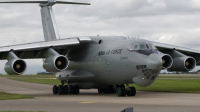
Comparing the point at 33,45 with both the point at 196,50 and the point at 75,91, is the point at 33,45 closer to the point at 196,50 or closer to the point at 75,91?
the point at 75,91

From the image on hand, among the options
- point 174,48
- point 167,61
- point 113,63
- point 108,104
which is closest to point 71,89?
point 113,63

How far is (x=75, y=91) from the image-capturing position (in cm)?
2500

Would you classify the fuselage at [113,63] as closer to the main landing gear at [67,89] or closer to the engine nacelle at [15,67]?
the main landing gear at [67,89]

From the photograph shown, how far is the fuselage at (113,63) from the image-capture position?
20156 millimetres

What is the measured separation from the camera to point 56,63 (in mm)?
21984

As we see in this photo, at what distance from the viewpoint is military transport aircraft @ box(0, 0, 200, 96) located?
20.4 meters

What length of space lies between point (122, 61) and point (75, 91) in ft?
17.1

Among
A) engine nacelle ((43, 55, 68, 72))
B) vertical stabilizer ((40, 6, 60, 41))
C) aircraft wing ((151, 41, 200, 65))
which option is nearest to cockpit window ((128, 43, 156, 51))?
engine nacelle ((43, 55, 68, 72))

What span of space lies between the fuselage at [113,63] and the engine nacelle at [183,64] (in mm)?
4195

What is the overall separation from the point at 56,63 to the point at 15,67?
7.55 ft

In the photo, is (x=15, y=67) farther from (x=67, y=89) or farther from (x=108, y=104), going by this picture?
(x=108, y=104)

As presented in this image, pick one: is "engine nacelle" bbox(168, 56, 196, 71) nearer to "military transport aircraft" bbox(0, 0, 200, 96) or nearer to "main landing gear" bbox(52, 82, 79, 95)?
"military transport aircraft" bbox(0, 0, 200, 96)

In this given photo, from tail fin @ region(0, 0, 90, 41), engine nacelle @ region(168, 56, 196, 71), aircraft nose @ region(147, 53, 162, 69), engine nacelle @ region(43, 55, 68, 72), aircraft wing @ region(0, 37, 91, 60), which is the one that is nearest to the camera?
aircraft nose @ region(147, 53, 162, 69)

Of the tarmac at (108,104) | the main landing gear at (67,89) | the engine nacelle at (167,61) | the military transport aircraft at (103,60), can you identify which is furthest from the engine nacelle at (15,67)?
the engine nacelle at (167,61)
